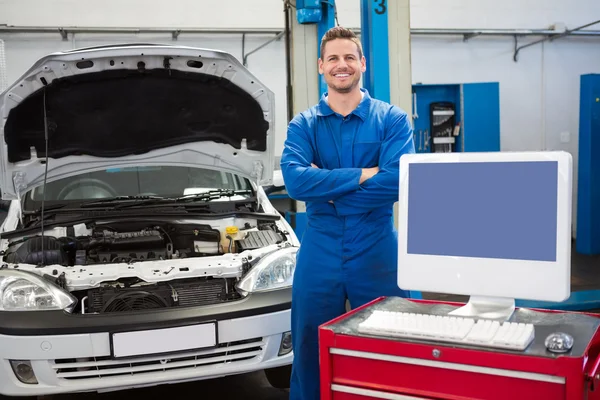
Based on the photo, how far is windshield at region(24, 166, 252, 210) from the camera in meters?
3.61

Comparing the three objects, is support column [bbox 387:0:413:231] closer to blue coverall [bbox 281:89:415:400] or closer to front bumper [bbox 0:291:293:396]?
blue coverall [bbox 281:89:415:400]

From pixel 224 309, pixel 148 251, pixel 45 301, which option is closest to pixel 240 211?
pixel 148 251

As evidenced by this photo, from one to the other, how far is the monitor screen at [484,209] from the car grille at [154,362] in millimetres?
1251

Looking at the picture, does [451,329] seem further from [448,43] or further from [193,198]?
[448,43]

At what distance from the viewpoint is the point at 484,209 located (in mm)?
1611

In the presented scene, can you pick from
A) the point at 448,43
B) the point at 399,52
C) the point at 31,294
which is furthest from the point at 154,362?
the point at 448,43

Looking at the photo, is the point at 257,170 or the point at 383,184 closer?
the point at 383,184

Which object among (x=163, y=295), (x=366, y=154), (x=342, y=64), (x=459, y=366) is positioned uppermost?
(x=342, y=64)

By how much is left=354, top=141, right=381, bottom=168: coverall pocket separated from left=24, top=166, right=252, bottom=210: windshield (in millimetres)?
1484

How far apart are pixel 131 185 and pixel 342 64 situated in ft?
5.97

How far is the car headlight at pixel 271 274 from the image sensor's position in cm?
284

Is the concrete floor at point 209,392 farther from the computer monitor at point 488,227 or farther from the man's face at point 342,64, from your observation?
the computer monitor at point 488,227

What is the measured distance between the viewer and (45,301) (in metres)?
2.67

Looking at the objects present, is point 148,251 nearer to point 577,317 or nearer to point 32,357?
point 32,357
